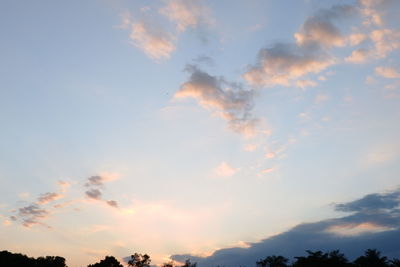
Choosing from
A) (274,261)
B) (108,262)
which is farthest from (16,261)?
(274,261)

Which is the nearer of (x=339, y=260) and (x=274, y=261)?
(x=339, y=260)

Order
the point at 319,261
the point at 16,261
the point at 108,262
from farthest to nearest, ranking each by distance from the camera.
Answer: the point at 108,262
the point at 16,261
the point at 319,261

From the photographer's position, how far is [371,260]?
6494cm

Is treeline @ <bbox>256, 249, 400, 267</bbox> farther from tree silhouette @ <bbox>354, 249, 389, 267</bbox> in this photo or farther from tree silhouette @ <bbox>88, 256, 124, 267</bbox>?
tree silhouette @ <bbox>88, 256, 124, 267</bbox>

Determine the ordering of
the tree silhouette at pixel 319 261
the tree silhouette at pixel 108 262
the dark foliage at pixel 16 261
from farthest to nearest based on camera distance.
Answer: the tree silhouette at pixel 108 262, the dark foliage at pixel 16 261, the tree silhouette at pixel 319 261

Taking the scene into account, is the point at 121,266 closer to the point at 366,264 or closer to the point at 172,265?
the point at 172,265

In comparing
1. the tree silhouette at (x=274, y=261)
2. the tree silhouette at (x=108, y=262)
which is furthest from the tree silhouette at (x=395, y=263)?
the tree silhouette at (x=108, y=262)

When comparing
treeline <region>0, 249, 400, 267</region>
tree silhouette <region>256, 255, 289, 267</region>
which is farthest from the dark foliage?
tree silhouette <region>256, 255, 289, 267</region>

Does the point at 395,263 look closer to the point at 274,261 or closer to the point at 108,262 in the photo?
the point at 274,261

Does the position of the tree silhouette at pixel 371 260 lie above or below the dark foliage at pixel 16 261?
below

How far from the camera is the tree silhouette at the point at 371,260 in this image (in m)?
64.1

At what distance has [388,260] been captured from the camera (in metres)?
63.8

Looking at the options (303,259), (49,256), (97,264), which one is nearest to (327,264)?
(303,259)

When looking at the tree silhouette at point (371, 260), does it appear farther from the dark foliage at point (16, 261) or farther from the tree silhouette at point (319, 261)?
the dark foliage at point (16, 261)
